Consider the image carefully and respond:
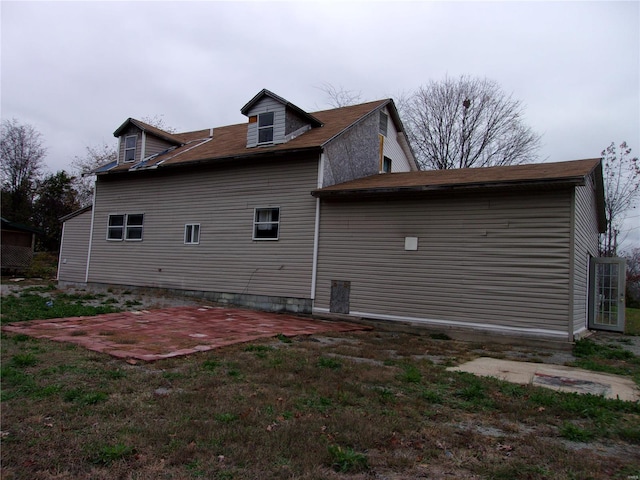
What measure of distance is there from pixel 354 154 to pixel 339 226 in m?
3.35

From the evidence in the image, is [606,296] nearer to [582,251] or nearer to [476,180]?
[582,251]

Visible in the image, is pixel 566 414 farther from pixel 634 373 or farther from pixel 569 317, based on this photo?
pixel 569 317

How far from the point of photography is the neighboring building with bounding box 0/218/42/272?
2242 centimetres

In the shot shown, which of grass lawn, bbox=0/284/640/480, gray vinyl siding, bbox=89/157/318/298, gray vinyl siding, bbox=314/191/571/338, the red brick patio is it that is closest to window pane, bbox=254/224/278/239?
gray vinyl siding, bbox=89/157/318/298

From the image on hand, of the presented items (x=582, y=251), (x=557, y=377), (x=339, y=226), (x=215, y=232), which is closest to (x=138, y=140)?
(x=215, y=232)

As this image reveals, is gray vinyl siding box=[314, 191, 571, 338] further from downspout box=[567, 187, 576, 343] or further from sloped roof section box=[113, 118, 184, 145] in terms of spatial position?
sloped roof section box=[113, 118, 184, 145]

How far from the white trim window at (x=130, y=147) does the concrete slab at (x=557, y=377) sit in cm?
1539

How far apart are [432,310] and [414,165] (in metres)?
11.4

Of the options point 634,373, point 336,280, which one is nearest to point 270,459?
point 634,373

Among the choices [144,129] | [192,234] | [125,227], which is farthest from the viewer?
[144,129]

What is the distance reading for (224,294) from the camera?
13.6 m

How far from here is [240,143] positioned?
1515cm

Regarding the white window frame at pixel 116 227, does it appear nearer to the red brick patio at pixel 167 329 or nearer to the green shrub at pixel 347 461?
the red brick patio at pixel 167 329

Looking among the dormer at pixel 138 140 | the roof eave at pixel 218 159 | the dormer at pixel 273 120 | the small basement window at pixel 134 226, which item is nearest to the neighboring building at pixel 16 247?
the roof eave at pixel 218 159
